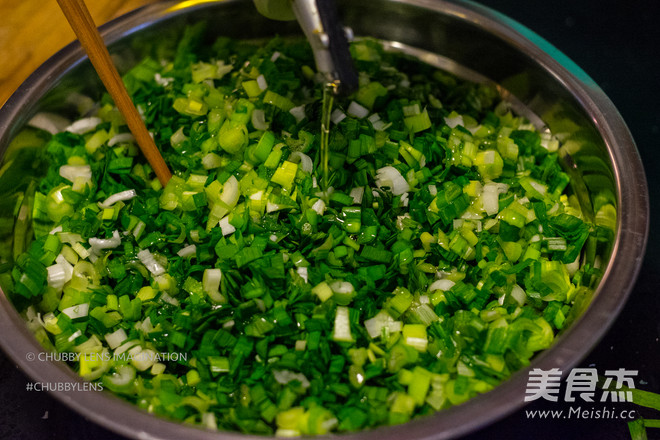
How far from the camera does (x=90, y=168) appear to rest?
1426 mm

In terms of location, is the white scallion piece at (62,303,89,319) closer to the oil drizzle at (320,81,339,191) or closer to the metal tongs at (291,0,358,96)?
the oil drizzle at (320,81,339,191)

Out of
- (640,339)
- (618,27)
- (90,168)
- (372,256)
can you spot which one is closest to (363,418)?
(372,256)

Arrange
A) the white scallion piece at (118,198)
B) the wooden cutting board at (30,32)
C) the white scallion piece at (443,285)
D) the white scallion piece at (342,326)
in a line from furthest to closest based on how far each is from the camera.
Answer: the wooden cutting board at (30,32) → the white scallion piece at (118,198) → the white scallion piece at (443,285) → the white scallion piece at (342,326)

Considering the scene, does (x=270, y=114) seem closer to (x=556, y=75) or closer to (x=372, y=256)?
(x=372, y=256)

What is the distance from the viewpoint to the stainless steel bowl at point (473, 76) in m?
0.93

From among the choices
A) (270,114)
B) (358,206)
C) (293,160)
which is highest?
(270,114)

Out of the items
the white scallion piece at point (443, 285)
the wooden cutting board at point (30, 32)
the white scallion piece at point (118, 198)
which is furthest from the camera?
the wooden cutting board at point (30, 32)

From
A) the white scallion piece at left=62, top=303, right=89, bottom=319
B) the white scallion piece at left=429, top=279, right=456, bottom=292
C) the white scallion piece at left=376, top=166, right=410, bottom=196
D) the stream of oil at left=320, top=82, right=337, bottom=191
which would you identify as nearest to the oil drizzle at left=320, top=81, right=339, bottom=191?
the stream of oil at left=320, top=82, right=337, bottom=191

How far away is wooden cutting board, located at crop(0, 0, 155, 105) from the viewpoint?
1.86 metres

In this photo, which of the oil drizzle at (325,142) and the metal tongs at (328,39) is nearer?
the metal tongs at (328,39)

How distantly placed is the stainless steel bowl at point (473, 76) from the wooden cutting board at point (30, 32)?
1.69 feet

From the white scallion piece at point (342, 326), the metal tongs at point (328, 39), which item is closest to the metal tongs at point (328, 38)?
the metal tongs at point (328, 39)

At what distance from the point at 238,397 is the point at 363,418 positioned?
0.89 feet

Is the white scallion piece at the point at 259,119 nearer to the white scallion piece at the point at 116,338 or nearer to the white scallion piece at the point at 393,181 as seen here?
the white scallion piece at the point at 393,181
